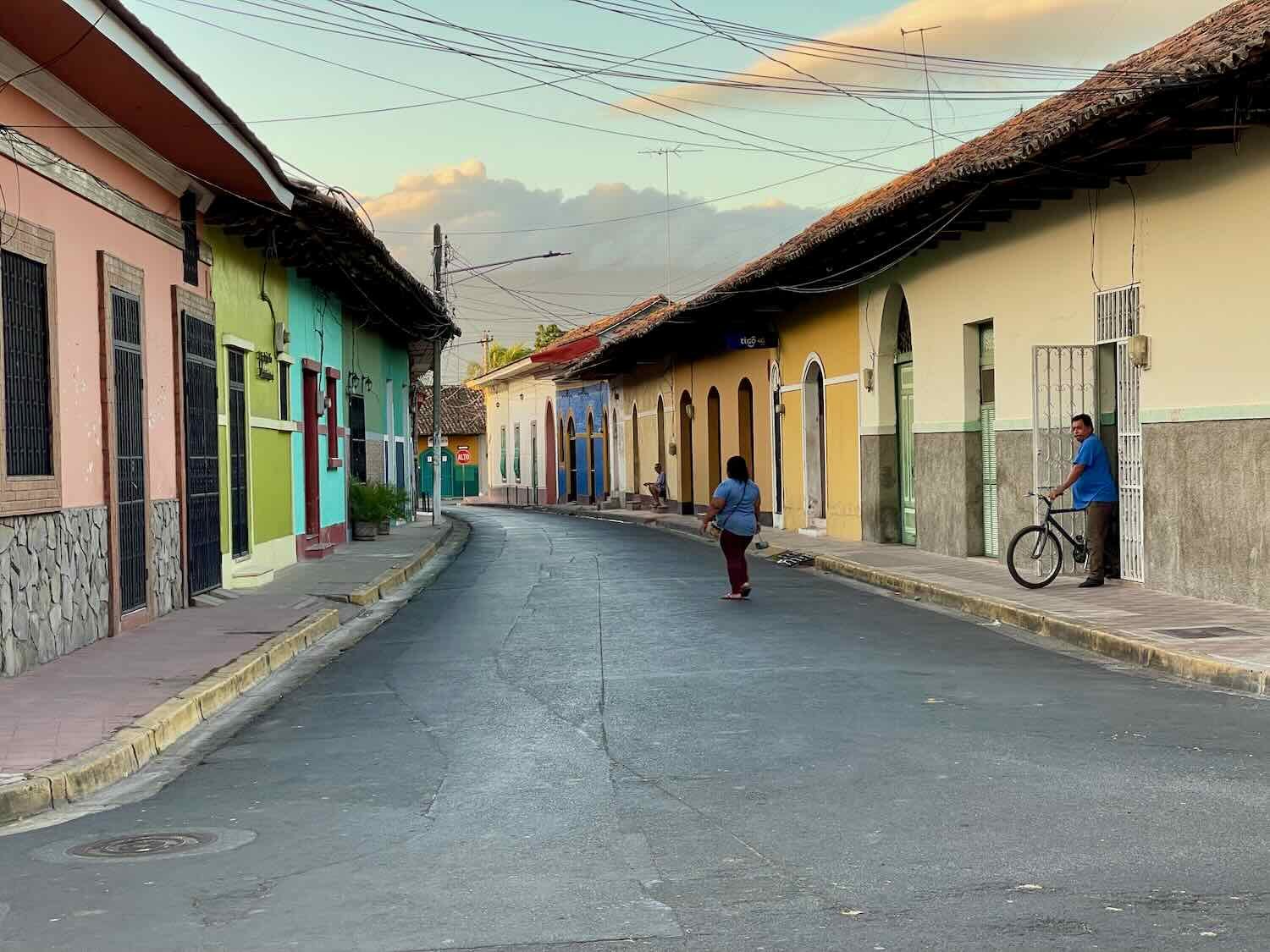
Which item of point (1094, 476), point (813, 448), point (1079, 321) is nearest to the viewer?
point (1094, 476)

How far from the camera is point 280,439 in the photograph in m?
21.1

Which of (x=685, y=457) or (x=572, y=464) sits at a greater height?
(x=685, y=457)

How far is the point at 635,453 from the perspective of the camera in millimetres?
47469

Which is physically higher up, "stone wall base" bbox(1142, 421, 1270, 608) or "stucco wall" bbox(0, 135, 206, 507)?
"stucco wall" bbox(0, 135, 206, 507)

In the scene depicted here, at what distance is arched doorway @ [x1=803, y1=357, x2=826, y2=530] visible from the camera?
27688 mm

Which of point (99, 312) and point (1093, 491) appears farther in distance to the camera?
point (1093, 491)

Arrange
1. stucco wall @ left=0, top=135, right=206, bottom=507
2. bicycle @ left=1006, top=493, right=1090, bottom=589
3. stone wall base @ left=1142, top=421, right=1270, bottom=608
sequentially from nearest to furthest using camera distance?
stucco wall @ left=0, top=135, right=206, bottom=507 < stone wall base @ left=1142, top=421, right=1270, bottom=608 < bicycle @ left=1006, top=493, right=1090, bottom=589

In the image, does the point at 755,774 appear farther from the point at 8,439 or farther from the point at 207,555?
the point at 207,555

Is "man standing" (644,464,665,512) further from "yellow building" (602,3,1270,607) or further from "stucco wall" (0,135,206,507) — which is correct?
"stucco wall" (0,135,206,507)

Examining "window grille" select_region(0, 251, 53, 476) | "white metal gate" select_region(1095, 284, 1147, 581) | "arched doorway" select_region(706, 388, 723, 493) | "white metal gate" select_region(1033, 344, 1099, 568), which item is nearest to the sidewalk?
"white metal gate" select_region(1095, 284, 1147, 581)

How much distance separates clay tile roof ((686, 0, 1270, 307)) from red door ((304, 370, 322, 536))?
8.38 m

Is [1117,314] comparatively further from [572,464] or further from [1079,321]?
[572,464]

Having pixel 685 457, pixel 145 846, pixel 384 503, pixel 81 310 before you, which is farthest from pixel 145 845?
pixel 685 457

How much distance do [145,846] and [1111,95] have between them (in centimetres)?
989
